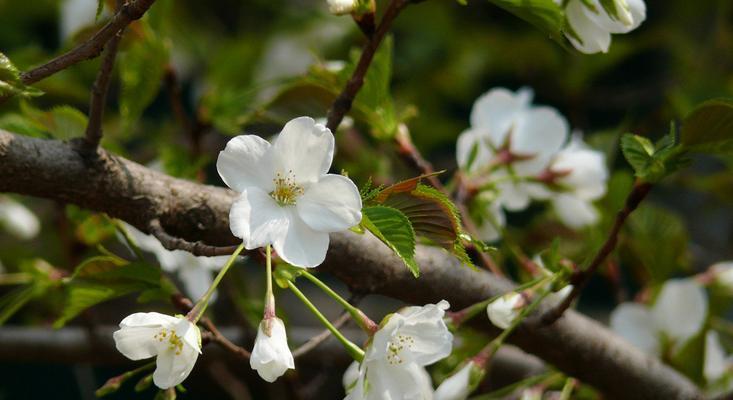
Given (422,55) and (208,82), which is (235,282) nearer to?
(208,82)

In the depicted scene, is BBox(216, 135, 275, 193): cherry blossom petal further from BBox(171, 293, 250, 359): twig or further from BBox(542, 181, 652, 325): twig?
BBox(542, 181, 652, 325): twig

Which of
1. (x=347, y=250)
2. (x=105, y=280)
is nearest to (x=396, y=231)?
(x=347, y=250)

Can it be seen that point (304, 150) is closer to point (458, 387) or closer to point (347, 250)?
point (347, 250)

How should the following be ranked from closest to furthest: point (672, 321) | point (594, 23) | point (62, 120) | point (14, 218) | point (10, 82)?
point (10, 82)
point (594, 23)
point (62, 120)
point (672, 321)
point (14, 218)

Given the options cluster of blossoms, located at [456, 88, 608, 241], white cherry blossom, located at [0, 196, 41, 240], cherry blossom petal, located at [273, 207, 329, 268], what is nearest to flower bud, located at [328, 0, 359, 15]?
cherry blossom petal, located at [273, 207, 329, 268]

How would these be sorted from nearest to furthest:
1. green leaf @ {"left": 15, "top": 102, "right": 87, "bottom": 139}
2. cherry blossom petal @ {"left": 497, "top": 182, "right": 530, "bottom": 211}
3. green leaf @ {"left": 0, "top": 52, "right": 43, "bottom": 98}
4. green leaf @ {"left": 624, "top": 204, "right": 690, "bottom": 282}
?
1. green leaf @ {"left": 0, "top": 52, "right": 43, "bottom": 98}
2. green leaf @ {"left": 15, "top": 102, "right": 87, "bottom": 139}
3. cherry blossom petal @ {"left": 497, "top": 182, "right": 530, "bottom": 211}
4. green leaf @ {"left": 624, "top": 204, "right": 690, "bottom": 282}

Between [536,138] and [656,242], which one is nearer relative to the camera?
[536,138]

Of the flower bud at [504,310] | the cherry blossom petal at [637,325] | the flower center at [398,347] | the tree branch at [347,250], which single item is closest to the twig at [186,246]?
the tree branch at [347,250]
